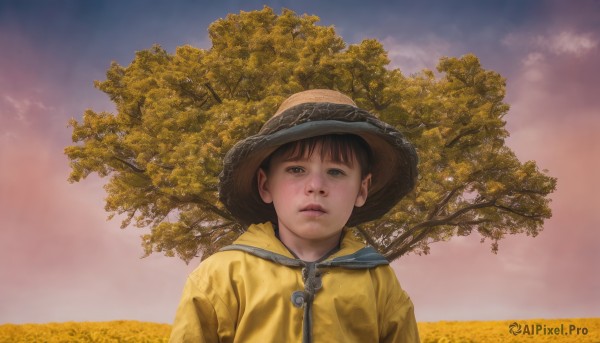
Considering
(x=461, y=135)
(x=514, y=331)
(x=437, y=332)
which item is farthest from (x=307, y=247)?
(x=461, y=135)

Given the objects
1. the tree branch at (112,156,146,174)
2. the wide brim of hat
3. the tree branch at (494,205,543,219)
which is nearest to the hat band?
the wide brim of hat

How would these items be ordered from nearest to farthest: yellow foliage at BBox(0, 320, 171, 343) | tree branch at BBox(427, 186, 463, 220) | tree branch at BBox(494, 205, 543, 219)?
1. yellow foliage at BBox(0, 320, 171, 343)
2. tree branch at BBox(427, 186, 463, 220)
3. tree branch at BBox(494, 205, 543, 219)

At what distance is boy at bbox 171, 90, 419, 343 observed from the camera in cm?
302

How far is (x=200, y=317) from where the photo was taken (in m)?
3.06

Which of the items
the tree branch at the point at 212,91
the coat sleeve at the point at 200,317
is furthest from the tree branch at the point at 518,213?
the coat sleeve at the point at 200,317

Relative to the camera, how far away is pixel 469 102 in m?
16.1

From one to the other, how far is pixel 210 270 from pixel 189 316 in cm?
27

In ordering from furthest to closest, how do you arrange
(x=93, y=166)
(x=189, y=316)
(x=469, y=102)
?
(x=469, y=102), (x=93, y=166), (x=189, y=316)

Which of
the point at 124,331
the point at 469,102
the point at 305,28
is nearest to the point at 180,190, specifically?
the point at 124,331

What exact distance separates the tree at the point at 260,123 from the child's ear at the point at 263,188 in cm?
833

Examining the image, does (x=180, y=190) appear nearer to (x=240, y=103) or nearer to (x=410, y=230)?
(x=240, y=103)

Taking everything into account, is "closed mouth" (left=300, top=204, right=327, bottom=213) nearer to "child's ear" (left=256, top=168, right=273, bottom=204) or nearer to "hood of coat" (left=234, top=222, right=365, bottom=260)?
"hood of coat" (left=234, top=222, right=365, bottom=260)

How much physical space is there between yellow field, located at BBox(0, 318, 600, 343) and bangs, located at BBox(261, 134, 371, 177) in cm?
891

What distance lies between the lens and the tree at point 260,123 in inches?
517
